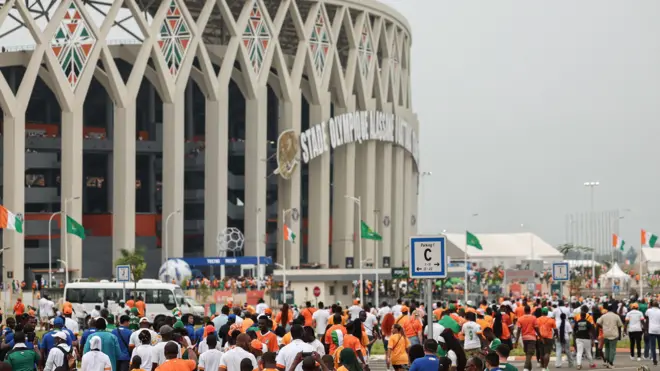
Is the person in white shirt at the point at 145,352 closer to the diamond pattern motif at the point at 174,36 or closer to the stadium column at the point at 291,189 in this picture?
the diamond pattern motif at the point at 174,36

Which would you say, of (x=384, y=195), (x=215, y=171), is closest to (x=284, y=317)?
(x=215, y=171)

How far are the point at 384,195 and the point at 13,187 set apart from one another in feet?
121

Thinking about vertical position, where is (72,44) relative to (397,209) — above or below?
above

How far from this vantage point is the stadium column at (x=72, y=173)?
80812 millimetres

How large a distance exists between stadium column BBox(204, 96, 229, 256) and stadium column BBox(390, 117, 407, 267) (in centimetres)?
2501

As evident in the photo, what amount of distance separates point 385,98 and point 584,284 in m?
23.4

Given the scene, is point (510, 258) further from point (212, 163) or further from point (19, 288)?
point (19, 288)

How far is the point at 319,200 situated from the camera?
96.2 meters

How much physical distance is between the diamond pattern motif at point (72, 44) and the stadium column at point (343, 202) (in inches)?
1007

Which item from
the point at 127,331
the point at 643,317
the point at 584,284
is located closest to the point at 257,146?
the point at 584,284

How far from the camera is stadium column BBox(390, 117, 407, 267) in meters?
111

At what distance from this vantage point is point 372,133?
103 m

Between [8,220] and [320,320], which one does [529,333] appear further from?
[8,220]

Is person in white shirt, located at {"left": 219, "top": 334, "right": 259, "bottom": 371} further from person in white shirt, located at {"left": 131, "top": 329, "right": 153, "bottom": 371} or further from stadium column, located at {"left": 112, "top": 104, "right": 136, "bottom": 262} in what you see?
stadium column, located at {"left": 112, "top": 104, "right": 136, "bottom": 262}
